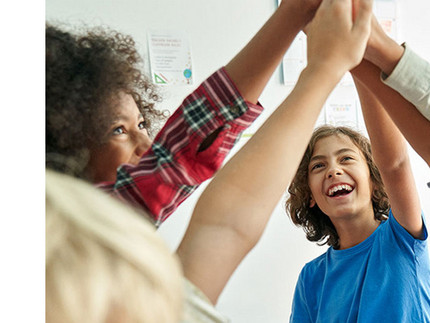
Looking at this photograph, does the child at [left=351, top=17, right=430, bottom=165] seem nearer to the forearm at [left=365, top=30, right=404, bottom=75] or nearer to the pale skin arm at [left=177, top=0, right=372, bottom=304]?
the forearm at [left=365, top=30, right=404, bottom=75]

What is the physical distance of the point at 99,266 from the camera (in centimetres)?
23

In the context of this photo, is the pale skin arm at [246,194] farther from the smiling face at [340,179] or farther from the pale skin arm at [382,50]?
the smiling face at [340,179]

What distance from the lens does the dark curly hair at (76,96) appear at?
16.1 inches

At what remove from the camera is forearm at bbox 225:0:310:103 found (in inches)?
16.1

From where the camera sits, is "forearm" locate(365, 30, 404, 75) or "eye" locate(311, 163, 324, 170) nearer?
"forearm" locate(365, 30, 404, 75)

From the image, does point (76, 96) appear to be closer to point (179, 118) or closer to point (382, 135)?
point (179, 118)

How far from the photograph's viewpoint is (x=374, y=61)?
0.47 m

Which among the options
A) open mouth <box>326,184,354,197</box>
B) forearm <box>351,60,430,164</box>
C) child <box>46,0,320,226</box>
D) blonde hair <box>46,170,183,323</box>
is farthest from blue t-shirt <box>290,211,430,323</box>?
blonde hair <box>46,170,183,323</box>

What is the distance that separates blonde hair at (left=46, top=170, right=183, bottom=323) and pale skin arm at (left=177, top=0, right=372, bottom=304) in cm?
6

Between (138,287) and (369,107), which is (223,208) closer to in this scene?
(138,287)

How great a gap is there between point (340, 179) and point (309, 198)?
0.17m

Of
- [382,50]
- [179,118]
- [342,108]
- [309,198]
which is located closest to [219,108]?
[179,118]
